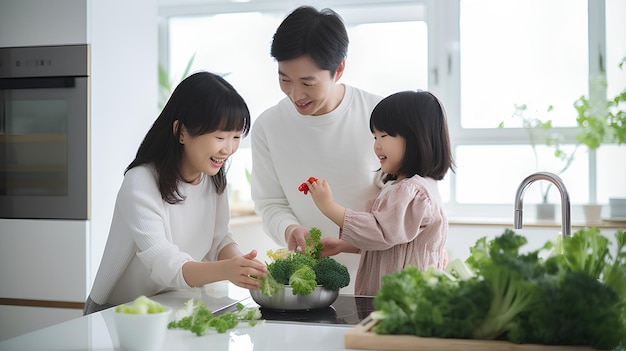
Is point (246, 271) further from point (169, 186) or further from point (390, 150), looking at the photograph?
point (390, 150)

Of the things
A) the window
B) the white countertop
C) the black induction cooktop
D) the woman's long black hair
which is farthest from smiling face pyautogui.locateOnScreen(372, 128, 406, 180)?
the window

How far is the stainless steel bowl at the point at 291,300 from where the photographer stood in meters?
1.55

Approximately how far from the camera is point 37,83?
3111 millimetres

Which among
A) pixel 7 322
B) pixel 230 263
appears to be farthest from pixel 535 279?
pixel 7 322

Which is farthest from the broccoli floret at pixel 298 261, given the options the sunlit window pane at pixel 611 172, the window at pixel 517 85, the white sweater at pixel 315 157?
the sunlit window pane at pixel 611 172

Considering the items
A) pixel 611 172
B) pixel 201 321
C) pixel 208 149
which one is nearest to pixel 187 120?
pixel 208 149

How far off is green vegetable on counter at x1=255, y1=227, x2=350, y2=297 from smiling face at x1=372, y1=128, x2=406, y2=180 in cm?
59

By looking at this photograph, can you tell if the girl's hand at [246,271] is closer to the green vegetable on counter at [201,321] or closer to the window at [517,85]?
the green vegetable on counter at [201,321]

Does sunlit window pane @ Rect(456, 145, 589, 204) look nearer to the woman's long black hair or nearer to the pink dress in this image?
the pink dress

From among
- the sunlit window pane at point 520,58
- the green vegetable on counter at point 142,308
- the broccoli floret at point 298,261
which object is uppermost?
the sunlit window pane at point 520,58

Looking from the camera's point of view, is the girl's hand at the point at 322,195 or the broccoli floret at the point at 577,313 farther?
the girl's hand at the point at 322,195

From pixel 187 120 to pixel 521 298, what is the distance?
1169mm

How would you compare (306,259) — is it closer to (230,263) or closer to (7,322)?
(230,263)

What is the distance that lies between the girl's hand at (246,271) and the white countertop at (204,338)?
0.15m
